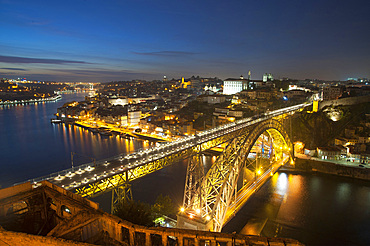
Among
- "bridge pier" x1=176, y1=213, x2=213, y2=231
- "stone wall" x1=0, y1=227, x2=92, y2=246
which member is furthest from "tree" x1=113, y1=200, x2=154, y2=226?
"stone wall" x1=0, y1=227, x2=92, y2=246

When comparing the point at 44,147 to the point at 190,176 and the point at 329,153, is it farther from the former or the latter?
the point at 329,153

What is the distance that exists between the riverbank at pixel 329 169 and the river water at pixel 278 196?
61 centimetres

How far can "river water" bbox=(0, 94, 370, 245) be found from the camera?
10047 millimetres

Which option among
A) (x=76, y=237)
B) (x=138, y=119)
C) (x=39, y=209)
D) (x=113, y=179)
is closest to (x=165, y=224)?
(x=113, y=179)

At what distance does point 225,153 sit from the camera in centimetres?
972

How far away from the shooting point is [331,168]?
16750 mm

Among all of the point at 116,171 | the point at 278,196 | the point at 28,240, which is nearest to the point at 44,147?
the point at 116,171

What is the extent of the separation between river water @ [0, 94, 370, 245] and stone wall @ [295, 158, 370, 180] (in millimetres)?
616

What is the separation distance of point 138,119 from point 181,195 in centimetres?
2303

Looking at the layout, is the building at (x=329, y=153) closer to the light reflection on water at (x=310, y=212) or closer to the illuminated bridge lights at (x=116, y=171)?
the light reflection on water at (x=310, y=212)

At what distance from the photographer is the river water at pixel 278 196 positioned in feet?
33.0

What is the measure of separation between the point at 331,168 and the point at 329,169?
15 centimetres

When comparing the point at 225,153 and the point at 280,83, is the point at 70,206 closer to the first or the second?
the point at 225,153

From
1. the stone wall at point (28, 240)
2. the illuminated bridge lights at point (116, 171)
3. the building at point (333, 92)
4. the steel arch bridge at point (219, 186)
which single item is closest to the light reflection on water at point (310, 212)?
the steel arch bridge at point (219, 186)
